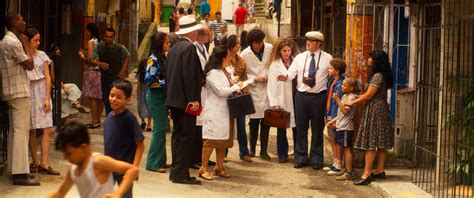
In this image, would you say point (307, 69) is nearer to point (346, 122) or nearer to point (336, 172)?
Answer: point (346, 122)

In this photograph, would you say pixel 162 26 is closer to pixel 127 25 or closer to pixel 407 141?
pixel 127 25

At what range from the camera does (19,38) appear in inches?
434

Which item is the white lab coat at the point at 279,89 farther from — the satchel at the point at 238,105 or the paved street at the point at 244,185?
the satchel at the point at 238,105

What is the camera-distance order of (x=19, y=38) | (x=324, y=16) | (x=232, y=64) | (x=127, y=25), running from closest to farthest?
(x=19, y=38) < (x=232, y=64) < (x=324, y=16) < (x=127, y=25)

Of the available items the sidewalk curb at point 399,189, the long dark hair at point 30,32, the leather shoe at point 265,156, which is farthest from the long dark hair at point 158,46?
the sidewalk curb at point 399,189

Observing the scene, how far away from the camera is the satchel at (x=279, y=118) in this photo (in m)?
13.5

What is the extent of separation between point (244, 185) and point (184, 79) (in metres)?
1.54

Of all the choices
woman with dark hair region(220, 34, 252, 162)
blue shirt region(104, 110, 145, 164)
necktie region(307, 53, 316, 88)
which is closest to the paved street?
woman with dark hair region(220, 34, 252, 162)

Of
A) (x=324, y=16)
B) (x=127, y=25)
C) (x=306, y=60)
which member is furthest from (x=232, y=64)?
(x=127, y=25)

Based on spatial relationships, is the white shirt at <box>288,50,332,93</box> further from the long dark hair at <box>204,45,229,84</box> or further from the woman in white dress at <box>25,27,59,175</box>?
the woman in white dress at <box>25,27,59,175</box>

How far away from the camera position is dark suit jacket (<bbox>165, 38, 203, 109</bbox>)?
37.1 ft

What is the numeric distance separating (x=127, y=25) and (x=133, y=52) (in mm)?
1288

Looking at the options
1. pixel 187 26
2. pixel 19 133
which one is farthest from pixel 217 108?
pixel 19 133

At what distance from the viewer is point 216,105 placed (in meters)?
12.0
